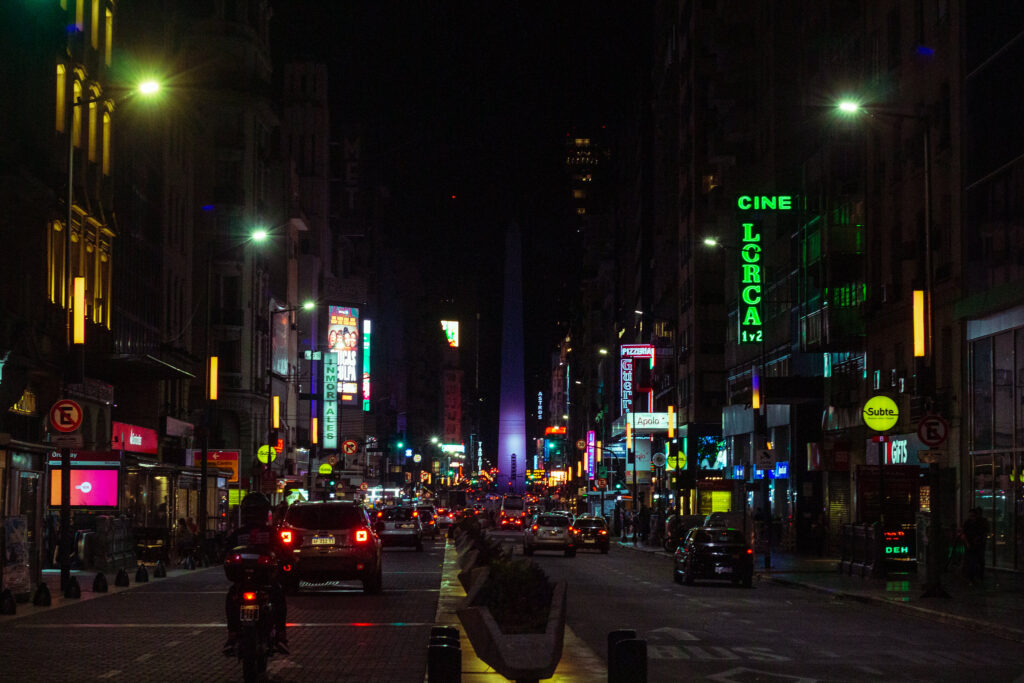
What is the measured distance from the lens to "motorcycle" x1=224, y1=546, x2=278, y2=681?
53.0 feet

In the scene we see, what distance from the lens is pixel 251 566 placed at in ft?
55.8

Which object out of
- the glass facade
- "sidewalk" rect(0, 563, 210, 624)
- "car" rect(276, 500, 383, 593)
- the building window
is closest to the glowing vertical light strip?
the glass facade

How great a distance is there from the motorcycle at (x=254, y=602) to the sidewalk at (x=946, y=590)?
1129 cm

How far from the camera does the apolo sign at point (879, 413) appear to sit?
38719 mm

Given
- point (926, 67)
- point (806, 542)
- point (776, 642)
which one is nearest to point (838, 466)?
point (806, 542)

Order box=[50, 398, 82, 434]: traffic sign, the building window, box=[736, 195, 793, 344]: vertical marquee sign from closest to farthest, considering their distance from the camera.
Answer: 1. box=[50, 398, 82, 434]: traffic sign
2. the building window
3. box=[736, 195, 793, 344]: vertical marquee sign

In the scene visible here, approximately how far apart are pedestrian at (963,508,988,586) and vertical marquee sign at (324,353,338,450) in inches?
3309

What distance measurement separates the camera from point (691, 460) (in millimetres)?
92562

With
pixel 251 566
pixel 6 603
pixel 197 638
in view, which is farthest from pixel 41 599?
pixel 251 566

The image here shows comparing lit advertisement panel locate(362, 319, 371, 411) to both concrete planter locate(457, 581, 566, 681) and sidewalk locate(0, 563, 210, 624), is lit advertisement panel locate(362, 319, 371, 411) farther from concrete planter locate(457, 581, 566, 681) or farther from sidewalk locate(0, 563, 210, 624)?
concrete planter locate(457, 581, 566, 681)

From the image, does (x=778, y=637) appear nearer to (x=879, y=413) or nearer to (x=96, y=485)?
(x=879, y=413)

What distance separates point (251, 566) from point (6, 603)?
10.7 m

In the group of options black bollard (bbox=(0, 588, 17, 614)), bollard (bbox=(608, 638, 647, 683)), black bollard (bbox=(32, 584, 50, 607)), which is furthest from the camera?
black bollard (bbox=(32, 584, 50, 607))

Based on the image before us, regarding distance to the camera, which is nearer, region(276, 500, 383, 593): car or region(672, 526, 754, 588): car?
region(276, 500, 383, 593): car
